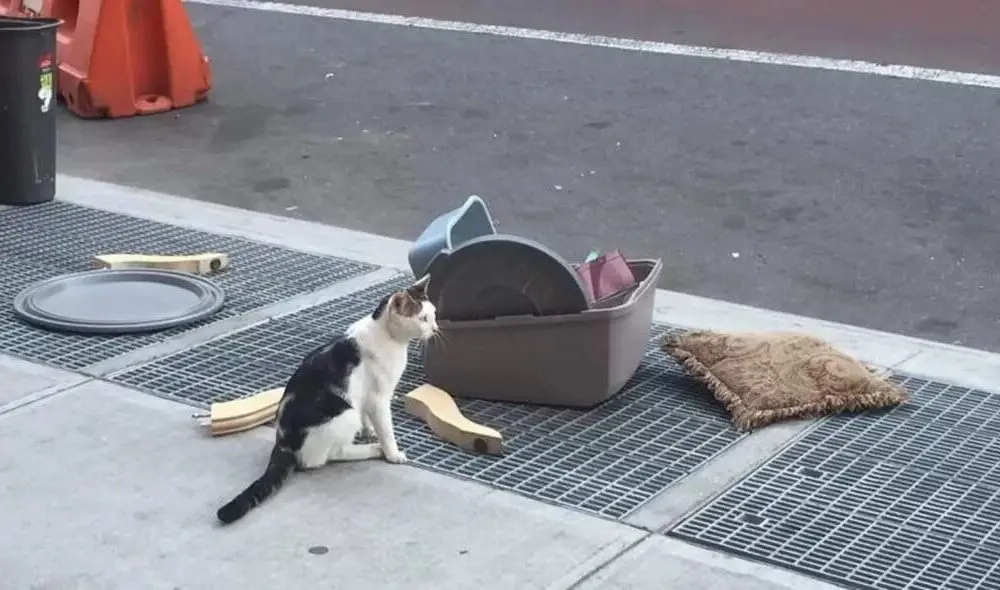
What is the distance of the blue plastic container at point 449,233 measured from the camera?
5219 mm

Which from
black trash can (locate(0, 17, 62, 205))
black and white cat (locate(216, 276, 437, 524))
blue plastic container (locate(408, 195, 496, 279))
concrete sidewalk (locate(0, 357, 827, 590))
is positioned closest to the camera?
concrete sidewalk (locate(0, 357, 827, 590))

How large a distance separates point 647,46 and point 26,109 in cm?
640

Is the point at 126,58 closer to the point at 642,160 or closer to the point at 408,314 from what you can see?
the point at 642,160

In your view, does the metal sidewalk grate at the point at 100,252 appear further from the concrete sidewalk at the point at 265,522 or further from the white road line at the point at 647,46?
the white road line at the point at 647,46

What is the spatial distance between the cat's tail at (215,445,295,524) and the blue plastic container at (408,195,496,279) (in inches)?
38.9

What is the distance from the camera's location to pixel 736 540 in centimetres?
411

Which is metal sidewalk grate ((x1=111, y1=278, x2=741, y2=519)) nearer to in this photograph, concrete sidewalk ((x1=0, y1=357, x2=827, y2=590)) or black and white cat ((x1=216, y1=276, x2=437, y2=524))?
concrete sidewalk ((x1=0, y1=357, x2=827, y2=590))

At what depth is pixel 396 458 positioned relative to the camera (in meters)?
4.55

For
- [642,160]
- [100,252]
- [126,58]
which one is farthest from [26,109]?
[642,160]

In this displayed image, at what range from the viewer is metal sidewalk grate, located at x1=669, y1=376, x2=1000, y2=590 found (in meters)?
4.01

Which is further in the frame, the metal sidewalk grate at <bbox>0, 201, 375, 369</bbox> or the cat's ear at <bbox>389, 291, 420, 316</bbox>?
the metal sidewalk grate at <bbox>0, 201, 375, 369</bbox>

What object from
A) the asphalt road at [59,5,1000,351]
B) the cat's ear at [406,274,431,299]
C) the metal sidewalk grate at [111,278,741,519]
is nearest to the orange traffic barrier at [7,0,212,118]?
the asphalt road at [59,5,1000,351]

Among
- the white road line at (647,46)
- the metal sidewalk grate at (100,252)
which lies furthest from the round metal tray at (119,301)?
the white road line at (647,46)

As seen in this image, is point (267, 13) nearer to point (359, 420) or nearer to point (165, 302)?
point (165, 302)
